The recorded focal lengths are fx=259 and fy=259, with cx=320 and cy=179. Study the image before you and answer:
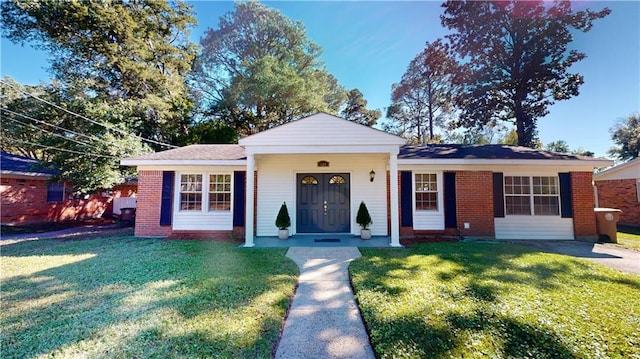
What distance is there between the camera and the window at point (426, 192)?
927 centimetres

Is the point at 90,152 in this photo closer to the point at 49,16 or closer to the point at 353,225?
the point at 49,16

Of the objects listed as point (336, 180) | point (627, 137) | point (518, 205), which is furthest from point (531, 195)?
point (627, 137)

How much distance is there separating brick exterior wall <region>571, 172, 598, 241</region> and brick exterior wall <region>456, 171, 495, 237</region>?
9.31ft

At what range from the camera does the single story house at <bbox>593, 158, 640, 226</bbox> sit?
1295 cm

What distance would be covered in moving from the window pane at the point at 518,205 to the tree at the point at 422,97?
1503 cm

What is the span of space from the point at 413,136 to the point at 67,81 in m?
28.0

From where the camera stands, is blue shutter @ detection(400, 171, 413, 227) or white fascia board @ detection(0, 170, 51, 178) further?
white fascia board @ detection(0, 170, 51, 178)

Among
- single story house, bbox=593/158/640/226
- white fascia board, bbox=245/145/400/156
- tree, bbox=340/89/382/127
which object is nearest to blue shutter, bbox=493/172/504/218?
white fascia board, bbox=245/145/400/156

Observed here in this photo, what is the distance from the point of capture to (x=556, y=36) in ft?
54.1

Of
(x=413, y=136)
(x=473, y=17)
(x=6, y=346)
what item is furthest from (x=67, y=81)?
(x=413, y=136)

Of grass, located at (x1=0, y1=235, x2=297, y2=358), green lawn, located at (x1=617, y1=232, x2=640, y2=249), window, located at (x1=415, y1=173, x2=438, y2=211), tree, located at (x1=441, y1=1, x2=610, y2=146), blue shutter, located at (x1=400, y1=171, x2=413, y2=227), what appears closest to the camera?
grass, located at (x1=0, y1=235, x2=297, y2=358)

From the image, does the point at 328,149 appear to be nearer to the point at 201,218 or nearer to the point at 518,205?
the point at 201,218

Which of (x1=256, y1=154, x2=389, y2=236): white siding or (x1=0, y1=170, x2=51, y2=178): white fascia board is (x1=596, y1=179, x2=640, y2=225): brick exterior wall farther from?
(x1=0, y1=170, x2=51, y2=178): white fascia board

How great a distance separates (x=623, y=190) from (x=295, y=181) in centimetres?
1725
